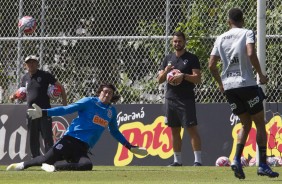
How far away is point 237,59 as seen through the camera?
1283 cm

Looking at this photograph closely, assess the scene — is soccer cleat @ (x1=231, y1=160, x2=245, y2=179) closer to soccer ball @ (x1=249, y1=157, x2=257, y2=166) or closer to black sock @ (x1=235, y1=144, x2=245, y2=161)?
black sock @ (x1=235, y1=144, x2=245, y2=161)

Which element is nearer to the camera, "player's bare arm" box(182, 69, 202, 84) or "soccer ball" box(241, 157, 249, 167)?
"player's bare arm" box(182, 69, 202, 84)

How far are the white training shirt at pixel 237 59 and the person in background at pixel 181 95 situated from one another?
3853 mm

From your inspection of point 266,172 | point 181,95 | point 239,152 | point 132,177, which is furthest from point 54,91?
point 266,172

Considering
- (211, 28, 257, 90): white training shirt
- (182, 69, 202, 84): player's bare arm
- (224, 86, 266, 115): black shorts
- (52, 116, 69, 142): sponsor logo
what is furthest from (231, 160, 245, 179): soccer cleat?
(52, 116, 69, 142): sponsor logo

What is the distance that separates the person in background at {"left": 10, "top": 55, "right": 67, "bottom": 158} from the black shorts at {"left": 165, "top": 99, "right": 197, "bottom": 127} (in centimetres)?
197

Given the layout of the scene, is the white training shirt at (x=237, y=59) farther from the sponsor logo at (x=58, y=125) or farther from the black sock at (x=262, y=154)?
the sponsor logo at (x=58, y=125)

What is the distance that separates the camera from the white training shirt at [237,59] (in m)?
12.8

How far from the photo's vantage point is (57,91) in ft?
59.8

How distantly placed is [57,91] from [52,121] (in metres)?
1.61

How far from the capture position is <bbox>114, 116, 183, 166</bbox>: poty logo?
18844 mm

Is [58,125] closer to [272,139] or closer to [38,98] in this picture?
[38,98]

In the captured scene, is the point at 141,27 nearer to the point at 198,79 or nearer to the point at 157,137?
the point at 157,137

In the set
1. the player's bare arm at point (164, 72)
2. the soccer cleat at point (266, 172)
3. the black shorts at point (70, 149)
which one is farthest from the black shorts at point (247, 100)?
the player's bare arm at point (164, 72)
